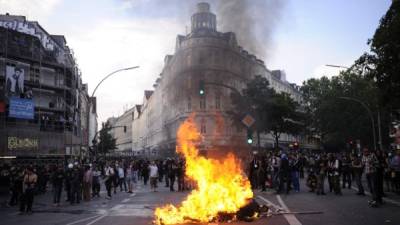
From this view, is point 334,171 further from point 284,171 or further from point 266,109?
point 266,109

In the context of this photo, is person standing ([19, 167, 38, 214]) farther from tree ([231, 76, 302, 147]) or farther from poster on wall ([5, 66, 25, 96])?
poster on wall ([5, 66, 25, 96])

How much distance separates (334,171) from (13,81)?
23965mm

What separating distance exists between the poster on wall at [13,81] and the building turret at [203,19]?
65.3ft

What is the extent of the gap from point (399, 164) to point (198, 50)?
9.49 m

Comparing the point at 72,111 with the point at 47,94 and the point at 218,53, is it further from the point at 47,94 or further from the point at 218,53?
the point at 218,53

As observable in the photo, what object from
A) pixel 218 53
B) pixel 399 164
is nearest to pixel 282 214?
pixel 399 164

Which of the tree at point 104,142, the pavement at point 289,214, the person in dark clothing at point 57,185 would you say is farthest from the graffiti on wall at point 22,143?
the tree at point 104,142

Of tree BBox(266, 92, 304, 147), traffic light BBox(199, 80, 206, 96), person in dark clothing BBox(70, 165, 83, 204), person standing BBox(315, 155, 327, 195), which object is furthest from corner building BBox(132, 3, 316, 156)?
tree BBox(266, 92, 304, 147)

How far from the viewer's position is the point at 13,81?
3297 cm

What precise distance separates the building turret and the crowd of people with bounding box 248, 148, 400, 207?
6.51 metres

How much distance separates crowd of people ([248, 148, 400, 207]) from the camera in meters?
15.7

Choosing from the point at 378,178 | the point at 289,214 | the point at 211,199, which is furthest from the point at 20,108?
the point at 378,178

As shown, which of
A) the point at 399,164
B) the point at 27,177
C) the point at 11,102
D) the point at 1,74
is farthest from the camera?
the point at 1,74

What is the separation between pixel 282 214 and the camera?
42.6ft
